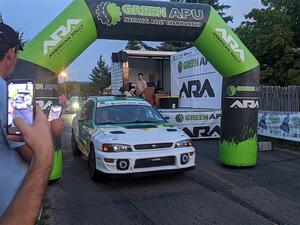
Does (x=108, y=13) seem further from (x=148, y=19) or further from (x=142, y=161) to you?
(x=142, y=161)

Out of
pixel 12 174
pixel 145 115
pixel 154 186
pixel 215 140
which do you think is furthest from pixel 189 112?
pixel 12 174

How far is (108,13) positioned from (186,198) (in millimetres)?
3717

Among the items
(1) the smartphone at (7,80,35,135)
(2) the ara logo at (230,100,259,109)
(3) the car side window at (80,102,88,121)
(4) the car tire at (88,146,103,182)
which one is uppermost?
(1) the smartphone at (7,80,35,135)

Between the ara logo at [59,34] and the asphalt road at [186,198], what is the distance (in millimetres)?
2579

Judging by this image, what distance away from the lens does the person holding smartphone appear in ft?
4.54

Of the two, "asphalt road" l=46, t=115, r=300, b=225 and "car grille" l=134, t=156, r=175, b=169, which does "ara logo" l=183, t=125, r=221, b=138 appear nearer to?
"asphalt road" l=46, t=115, r=300, b=225

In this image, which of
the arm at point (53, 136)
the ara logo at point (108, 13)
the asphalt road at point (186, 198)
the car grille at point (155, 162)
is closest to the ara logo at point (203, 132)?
the asphalt road at point (186, 198)

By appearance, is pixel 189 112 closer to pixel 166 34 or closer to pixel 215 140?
pixel 215 140

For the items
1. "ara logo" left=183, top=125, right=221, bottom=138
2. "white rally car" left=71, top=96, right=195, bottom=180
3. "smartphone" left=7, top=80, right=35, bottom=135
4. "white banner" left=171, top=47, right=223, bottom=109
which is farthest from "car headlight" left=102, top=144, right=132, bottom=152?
"white banner" left=171, top=47, right=223, bottom=109

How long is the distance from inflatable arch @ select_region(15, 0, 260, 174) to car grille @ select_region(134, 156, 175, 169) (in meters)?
1.69

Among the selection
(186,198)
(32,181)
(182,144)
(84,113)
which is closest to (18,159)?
(32,181)

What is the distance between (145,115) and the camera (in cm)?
829

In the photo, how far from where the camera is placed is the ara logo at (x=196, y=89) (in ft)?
51.4

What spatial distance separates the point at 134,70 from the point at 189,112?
29.0ft
